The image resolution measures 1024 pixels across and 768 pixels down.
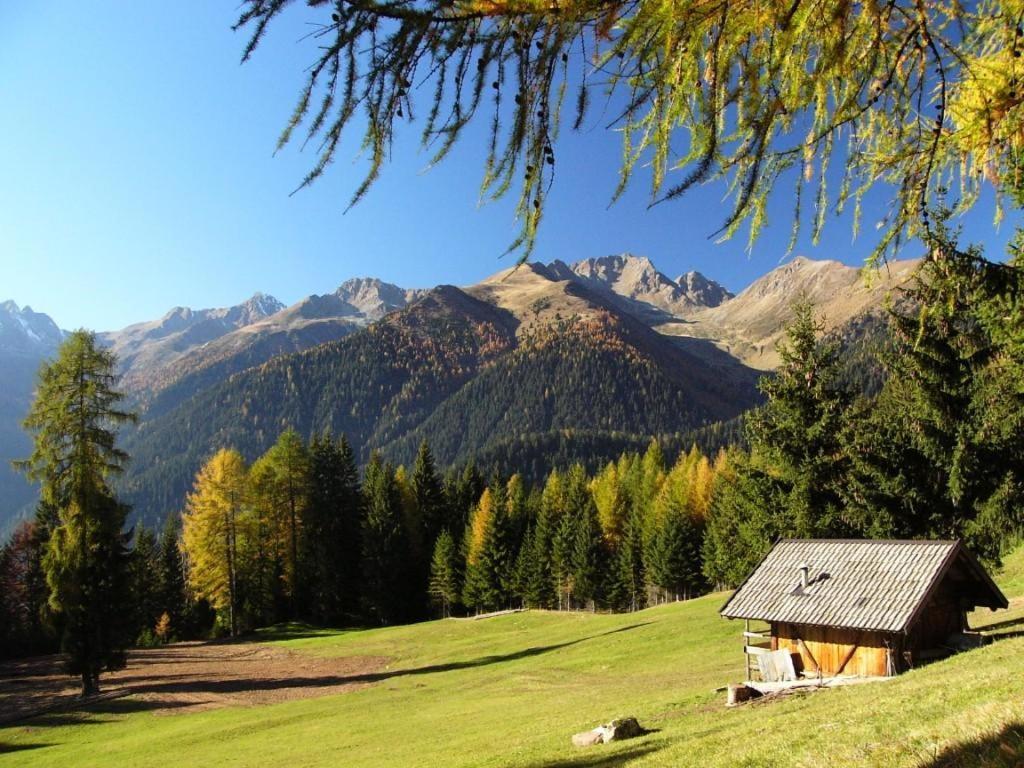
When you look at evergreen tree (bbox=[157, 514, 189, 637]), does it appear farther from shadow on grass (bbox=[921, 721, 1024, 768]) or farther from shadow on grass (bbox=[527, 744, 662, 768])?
shadow on grass (bbox=[921, 721, 1024, 768])

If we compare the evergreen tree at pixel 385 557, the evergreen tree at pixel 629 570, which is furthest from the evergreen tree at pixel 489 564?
the evergreen tree at pixel 629 570

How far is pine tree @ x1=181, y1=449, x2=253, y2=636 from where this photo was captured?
51938mm

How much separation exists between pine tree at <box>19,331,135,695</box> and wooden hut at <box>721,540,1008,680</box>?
26.9 meters

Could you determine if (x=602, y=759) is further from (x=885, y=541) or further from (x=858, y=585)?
(x=885, y=541)

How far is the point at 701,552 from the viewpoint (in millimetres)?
57500

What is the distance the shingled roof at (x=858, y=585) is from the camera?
18.4 metres

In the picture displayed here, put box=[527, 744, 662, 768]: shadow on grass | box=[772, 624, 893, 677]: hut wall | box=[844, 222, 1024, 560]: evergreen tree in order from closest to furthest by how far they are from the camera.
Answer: box=[527, 744, 662, 768]: shadow on grass → box=[772, 624, 893, 677]: hut wall → box=[844, 222, 1024, 560]: evergreen tree

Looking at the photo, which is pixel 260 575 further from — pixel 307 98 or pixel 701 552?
pixel 307 98

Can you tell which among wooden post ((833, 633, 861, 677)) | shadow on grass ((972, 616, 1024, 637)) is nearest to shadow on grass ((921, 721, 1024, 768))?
wooden post ((833, 633, 861, 677))

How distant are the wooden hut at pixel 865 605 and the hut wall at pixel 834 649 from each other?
0.09 ft

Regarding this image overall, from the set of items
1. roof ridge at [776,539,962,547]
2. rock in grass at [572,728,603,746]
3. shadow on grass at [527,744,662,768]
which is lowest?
rock in grass at [572,728,603,746]

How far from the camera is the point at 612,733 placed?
14727 millimetres

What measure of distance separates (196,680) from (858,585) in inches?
1221

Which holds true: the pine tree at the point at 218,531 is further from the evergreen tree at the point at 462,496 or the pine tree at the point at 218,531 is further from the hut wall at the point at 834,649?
the hut wall at the point at 834,649
